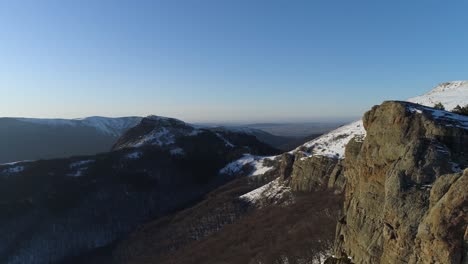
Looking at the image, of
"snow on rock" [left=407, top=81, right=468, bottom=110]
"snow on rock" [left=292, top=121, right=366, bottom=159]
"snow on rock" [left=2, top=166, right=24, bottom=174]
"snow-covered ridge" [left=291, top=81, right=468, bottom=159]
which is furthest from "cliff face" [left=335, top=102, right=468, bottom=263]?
"snow on rock" [left=2, top=166, right=24, bottom=174]

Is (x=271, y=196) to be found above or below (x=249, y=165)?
below

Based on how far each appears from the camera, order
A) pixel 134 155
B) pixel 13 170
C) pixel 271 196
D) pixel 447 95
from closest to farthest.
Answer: pixel 447 95 < pixel 271 196 < pixel 13 170 < pixel 134 155

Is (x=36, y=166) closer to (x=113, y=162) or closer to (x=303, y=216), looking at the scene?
(x=113, y=162)

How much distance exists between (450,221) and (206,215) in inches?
3723

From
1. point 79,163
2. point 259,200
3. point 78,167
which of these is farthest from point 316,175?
point 79,163

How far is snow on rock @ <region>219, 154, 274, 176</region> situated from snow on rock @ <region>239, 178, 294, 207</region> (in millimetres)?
29760

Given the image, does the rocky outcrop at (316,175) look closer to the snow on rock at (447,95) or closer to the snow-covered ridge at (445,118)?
the snow on rock at (447,95)

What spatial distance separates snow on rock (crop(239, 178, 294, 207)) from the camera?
322 feet

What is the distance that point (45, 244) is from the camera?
10369cm

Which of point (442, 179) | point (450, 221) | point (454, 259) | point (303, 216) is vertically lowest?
point (303, 216)

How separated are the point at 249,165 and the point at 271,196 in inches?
2090

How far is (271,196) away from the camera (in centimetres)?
10544

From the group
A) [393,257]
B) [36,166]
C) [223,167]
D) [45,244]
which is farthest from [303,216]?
[36,166]

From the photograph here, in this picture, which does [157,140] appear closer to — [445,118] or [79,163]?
[79,163]
